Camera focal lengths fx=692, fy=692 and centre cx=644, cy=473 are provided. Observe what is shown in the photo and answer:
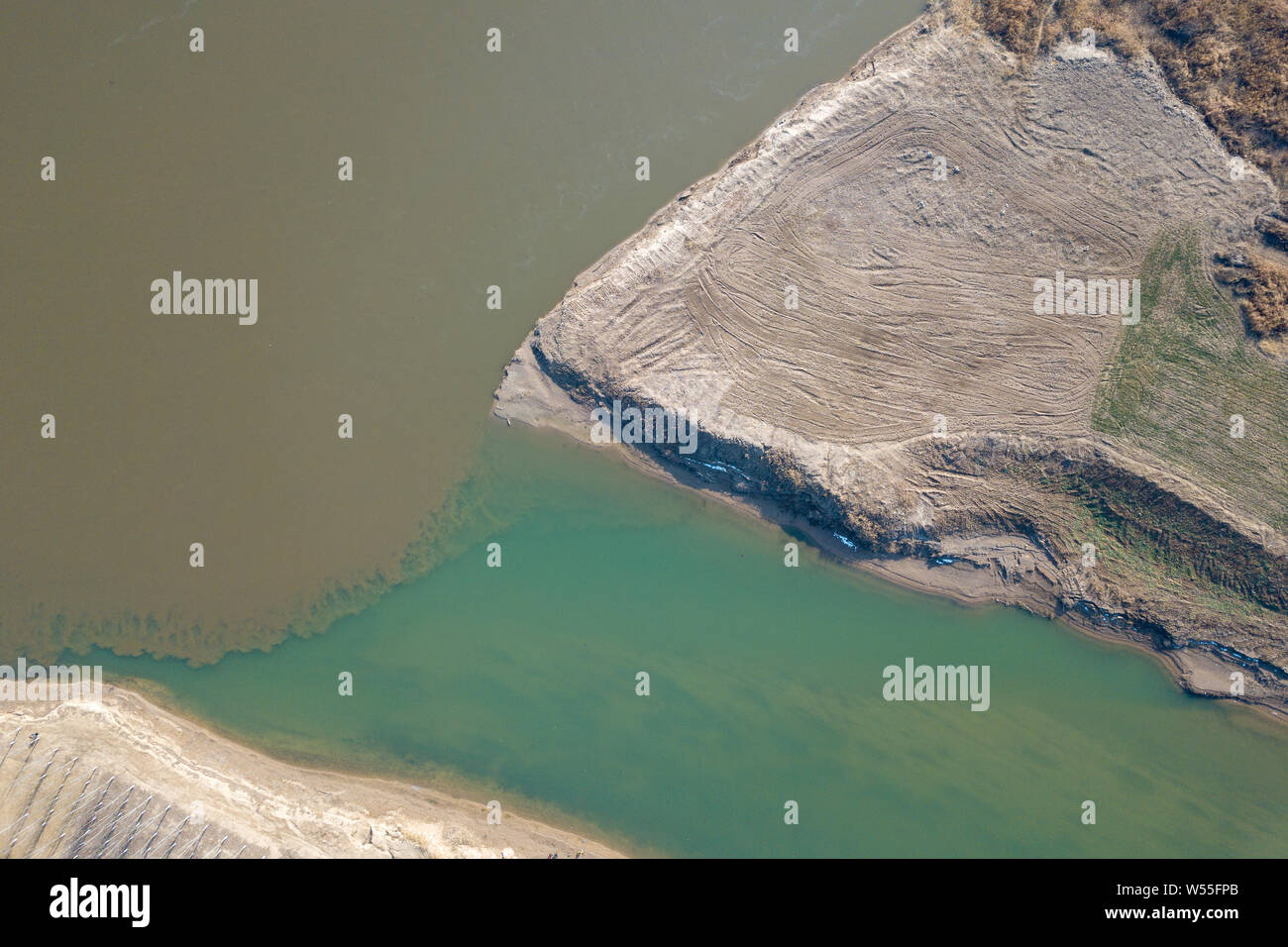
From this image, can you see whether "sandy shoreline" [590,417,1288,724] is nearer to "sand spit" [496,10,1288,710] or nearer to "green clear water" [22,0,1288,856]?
"sand spit" [496,10,1288,710]

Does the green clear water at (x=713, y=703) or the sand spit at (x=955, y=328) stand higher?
the sand spit at (x=955, y=328)

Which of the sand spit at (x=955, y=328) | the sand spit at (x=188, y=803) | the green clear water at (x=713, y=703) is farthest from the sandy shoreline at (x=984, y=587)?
the sand spit at (x=188, y=803)

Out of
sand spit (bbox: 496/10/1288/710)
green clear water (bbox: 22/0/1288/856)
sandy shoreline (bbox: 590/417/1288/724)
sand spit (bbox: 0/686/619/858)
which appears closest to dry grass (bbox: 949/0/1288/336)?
sand spit (bbox: 496/10/1288/710)

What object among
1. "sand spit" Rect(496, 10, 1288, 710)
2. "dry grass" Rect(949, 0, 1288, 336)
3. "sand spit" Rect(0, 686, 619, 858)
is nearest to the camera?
"dry grass" Rect(949, 0, 1288, 336)

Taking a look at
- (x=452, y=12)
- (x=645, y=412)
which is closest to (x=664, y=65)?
(x=452, y=12)

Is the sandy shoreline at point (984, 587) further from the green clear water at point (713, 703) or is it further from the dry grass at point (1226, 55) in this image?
the dry grass at point (1226, 55)
